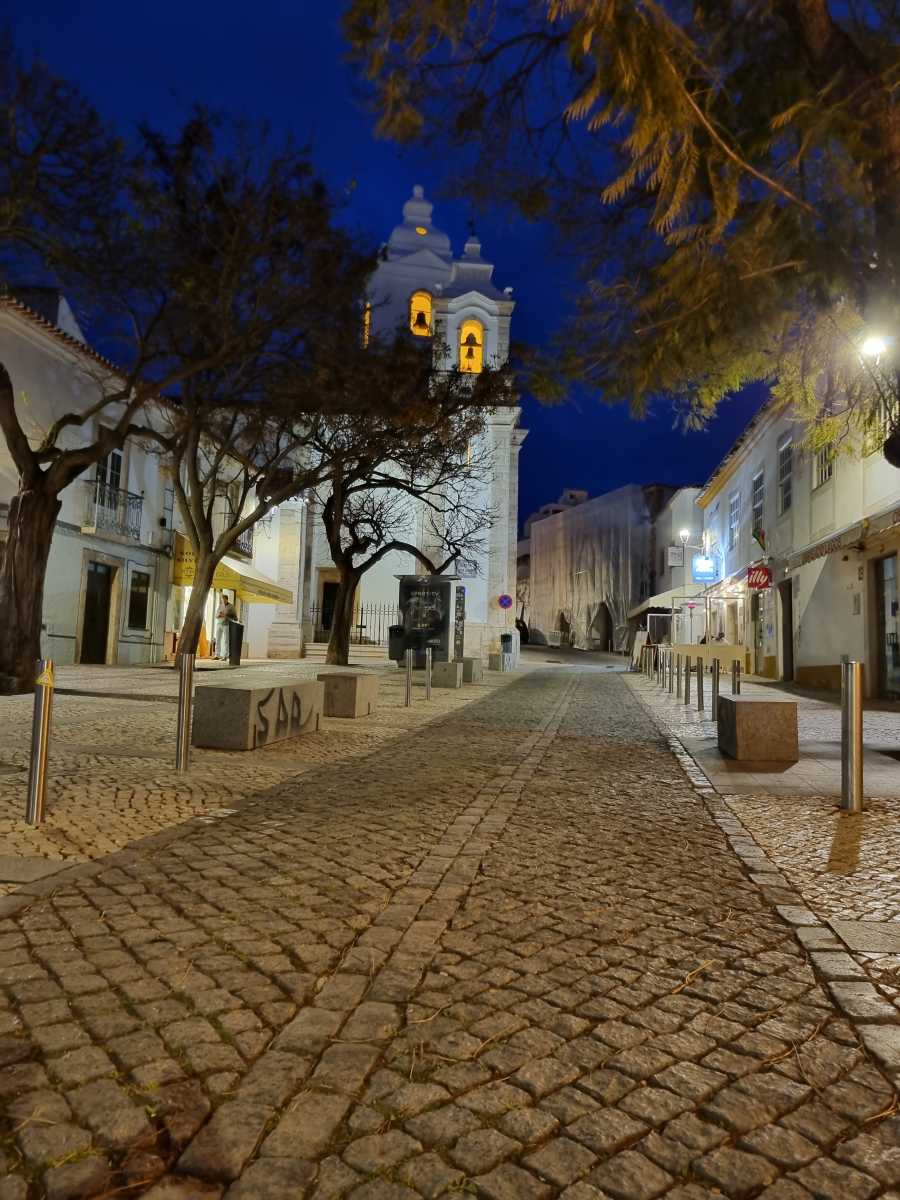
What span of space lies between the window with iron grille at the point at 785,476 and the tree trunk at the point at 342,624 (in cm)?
1250

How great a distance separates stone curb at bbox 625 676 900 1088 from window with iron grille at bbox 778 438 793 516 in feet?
63.2

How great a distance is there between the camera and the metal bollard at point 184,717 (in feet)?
20.9

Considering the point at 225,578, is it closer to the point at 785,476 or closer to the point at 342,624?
the point at 342,624

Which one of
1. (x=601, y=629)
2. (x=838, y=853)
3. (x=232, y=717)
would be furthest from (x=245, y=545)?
(x=601, y=629)

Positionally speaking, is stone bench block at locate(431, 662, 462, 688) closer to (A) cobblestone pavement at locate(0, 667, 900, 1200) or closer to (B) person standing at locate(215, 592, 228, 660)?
(B) person standing at locate(215, 592, 228, 660)

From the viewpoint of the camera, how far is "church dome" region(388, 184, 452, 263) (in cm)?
4603

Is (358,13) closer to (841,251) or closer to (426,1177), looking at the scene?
(841,251)

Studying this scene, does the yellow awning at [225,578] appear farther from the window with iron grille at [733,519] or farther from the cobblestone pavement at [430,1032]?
the cobblestone pavement at [430,1032]

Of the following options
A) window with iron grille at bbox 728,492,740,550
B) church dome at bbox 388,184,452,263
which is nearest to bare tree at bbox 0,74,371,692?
window with iron grille at bbox 728,492,740,550

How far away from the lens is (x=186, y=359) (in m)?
14.6

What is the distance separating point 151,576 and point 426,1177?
24.6m

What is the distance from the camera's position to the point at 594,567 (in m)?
54.9

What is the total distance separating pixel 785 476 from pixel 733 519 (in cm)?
794

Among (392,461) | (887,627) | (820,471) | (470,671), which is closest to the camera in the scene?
(887,627)
